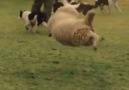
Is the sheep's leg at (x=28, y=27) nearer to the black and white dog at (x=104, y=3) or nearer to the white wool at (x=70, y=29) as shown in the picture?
the black and white dog at (x=104, y=3)

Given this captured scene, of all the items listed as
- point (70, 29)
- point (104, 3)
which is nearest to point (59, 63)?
point (70, 29)

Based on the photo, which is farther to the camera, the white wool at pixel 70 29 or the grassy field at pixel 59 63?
the grassy field at pixel 59 63

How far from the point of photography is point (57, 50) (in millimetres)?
6953

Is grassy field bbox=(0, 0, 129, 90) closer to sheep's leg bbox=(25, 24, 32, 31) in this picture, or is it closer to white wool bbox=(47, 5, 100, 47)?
sheep's leg bbox=(25, 24, 32, 31)

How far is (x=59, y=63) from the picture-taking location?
5.91m

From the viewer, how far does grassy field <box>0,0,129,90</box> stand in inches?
190

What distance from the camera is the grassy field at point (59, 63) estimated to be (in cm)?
483

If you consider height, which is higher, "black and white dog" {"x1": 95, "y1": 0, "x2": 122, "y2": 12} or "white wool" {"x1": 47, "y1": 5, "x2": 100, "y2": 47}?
"black and white dog" {"x1": 95, "y1": 0, "x2": 122, "y2": 12}

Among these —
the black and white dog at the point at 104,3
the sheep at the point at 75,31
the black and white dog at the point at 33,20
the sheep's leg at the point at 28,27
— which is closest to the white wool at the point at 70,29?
the sheep at the point at 75,31

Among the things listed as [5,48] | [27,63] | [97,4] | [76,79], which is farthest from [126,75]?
[97,4]

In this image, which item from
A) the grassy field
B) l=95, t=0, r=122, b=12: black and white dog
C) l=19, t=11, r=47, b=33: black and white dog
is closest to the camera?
the grassy field

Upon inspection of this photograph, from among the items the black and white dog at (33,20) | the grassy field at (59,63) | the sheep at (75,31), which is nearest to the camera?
the sheep at (75,31)

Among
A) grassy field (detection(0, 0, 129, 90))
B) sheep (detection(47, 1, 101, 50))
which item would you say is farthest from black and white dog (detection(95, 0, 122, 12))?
sheep (detection(47, 1, 101, 50))

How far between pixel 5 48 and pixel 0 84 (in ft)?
7.48
